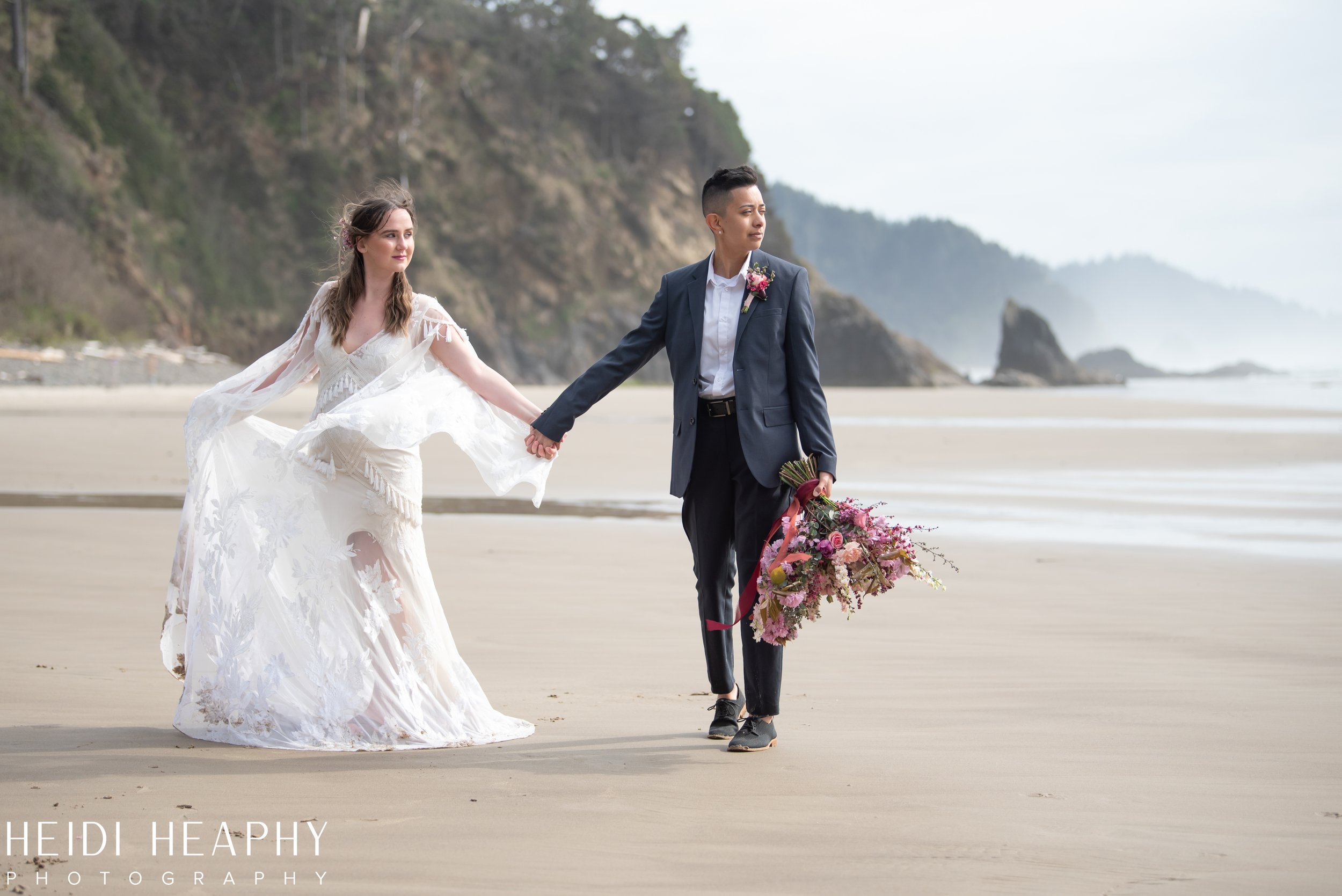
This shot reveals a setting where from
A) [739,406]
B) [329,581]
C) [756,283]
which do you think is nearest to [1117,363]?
[756,283]

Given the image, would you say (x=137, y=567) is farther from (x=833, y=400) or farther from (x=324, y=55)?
(x=324, y=55)

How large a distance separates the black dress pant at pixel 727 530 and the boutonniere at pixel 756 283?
1.30 ft

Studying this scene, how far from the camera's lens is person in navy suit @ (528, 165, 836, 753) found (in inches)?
171

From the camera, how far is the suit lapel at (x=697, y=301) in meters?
4.43

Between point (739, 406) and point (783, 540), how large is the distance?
49 cm

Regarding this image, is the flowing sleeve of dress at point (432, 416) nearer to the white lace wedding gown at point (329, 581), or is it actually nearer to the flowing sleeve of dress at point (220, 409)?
the white lace wedding gown at point (329, 581)

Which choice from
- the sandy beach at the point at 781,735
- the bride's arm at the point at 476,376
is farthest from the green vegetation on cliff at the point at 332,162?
the bride's arm at the point at 476,376

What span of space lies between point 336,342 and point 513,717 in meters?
1.59

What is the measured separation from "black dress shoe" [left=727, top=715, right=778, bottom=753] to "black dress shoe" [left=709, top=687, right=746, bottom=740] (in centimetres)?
12

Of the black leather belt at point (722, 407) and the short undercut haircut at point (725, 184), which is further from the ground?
the short undercut haircut at point (725, 184)

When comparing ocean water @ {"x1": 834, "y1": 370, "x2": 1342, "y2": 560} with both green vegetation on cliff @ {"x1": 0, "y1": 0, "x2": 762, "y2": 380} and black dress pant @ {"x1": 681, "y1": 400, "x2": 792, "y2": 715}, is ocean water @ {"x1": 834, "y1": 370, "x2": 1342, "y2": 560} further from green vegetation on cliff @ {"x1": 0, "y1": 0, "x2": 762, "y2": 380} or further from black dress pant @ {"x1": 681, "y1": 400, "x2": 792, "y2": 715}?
green vegetation on cliff @ {"x1": 0, "y1": 0, "x2": 762, "y2": 380}

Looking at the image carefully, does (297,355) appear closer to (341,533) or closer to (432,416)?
(432,416)

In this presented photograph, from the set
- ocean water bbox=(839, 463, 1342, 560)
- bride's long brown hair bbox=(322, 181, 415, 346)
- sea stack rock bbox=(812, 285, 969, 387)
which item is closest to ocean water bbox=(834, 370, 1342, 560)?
ocean water bbox=(839, 463, 1342, 560)

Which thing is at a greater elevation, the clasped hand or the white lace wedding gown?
the clasped hand
